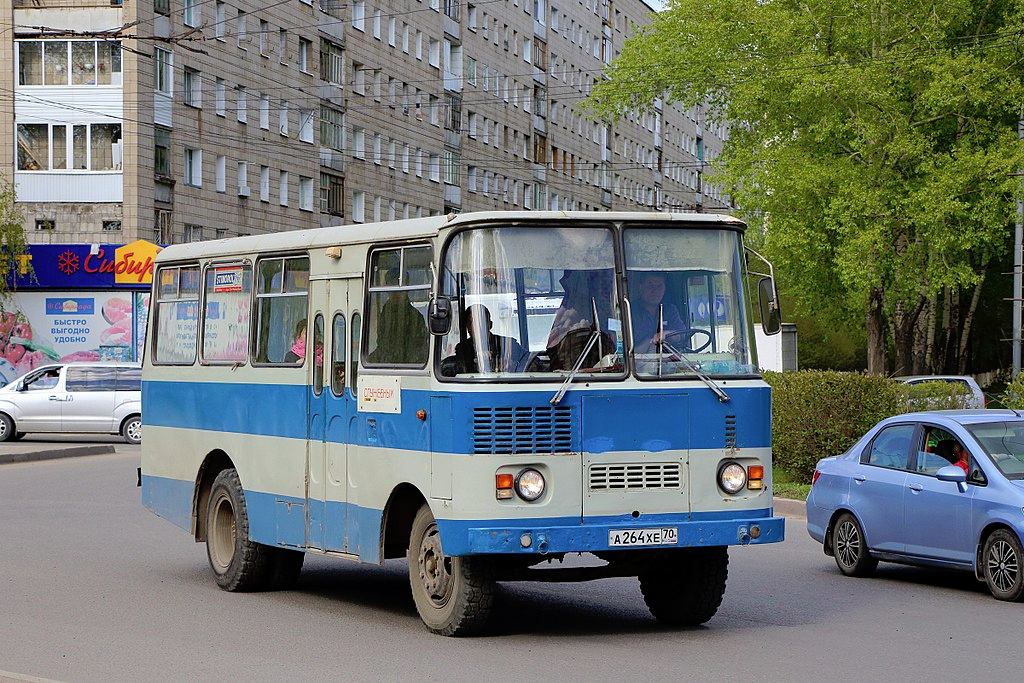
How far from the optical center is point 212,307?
46.9ft

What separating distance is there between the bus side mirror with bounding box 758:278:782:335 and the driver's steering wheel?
15.0 inches

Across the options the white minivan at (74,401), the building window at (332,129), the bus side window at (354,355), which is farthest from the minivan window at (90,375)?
the building window at (332,129)

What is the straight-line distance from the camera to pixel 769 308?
11.3 m

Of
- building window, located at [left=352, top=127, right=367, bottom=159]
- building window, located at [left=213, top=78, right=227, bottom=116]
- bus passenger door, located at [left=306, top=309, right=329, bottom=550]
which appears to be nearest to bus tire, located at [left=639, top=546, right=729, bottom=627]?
bus passenger door, located at [left=306, top=309, right=329, bottom=550]

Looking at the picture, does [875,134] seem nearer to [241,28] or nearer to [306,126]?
[241,28]

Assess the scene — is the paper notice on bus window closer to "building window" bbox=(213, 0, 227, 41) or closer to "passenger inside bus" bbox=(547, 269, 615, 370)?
"passenger inside bus" bbox=(547, 269, 615, 370)

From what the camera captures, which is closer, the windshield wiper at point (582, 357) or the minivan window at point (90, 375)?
the windshield wiper at point (582, 357)

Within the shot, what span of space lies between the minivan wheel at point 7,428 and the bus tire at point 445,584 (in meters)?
30.1

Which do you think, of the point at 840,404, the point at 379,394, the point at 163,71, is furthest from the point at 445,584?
the point at 163,71

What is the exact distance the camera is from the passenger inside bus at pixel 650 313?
1092 cm

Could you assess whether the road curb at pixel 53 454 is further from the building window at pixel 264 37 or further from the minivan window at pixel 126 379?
the building window at pixel 264 37

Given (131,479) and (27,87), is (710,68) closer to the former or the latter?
(27,87)

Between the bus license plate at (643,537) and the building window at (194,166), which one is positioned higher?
the building window at (194,166)

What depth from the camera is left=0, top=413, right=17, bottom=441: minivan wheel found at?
39375 millimetres
